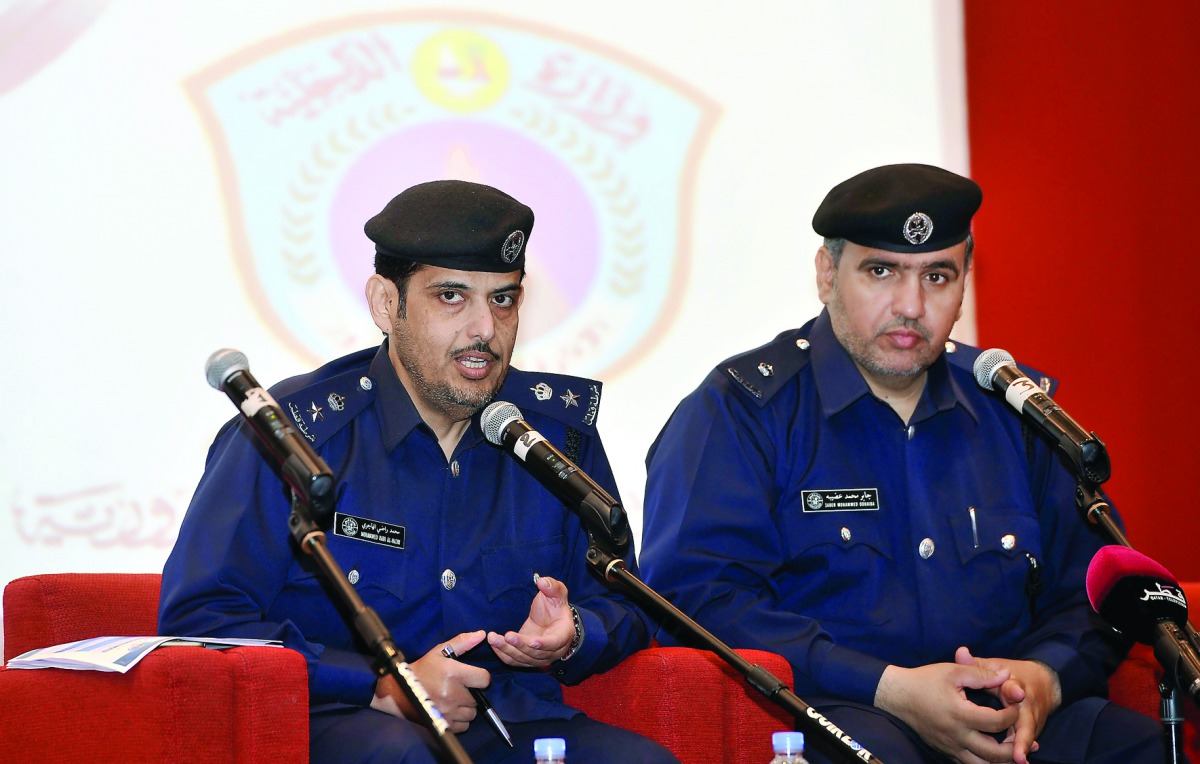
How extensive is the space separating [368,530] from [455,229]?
64 centimetres

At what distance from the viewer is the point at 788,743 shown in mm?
1974

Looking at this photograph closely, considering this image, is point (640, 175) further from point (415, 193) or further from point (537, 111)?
point (415, 193)

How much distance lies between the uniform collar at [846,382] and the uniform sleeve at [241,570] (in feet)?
3.99

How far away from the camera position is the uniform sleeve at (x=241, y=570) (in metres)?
2.37

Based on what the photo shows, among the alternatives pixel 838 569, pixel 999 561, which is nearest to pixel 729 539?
pixel 838 569

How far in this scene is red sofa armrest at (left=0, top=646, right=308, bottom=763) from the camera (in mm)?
2076

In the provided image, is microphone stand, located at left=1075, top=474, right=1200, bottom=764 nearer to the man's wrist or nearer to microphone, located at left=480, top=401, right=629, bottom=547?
microphone, located at left=480, top=401, right=629, bottom=547

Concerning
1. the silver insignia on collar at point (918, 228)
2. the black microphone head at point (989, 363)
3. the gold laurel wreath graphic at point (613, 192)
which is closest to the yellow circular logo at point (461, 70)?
the gold laurel wreath graphic at point (613, 192)

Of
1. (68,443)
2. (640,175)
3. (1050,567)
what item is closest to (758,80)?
(640,175)

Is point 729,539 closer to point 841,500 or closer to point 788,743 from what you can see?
point 841,500

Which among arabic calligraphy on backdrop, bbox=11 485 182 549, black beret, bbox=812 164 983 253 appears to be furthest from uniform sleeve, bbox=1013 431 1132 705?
arabic calligraphy on backdrop, bbox=11 485 182 549

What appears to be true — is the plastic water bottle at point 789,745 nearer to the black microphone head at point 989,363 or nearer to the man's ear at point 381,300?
the black microphone head at point 989,363

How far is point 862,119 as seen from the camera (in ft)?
13.6

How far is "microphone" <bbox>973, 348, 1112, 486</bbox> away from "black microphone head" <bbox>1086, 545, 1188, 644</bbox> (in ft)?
0.48
